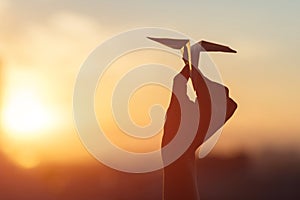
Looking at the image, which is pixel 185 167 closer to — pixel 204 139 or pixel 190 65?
pixel 204 139

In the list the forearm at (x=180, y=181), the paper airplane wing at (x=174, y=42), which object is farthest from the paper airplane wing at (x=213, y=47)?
the forearm at (x=180, y=181)

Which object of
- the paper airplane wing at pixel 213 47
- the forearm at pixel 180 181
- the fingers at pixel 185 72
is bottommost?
the forearm at pixel 180 181

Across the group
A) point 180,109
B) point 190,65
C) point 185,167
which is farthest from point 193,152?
Answer: point 190,65

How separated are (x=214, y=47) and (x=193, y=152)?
0.35 m

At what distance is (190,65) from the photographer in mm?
1576

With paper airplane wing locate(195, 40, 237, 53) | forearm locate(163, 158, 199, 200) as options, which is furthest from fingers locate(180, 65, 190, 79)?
forearm locate(163, 158, 199, 200)

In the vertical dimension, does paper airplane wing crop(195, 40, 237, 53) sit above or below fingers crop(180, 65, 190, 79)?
above

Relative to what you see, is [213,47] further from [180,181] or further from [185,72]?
[180,181]

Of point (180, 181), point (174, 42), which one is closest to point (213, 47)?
point (174, 42)

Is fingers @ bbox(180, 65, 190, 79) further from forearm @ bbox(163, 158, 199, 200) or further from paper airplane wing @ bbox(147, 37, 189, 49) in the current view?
forearm @ bbox(163, 158, 199, 200)

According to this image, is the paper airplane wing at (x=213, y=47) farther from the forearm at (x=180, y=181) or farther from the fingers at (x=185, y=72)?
the forearm at (x=180, y=181)

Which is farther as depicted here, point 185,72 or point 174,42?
point 174,42

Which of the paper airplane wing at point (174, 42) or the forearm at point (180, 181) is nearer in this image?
the forearm at point (180, 181)

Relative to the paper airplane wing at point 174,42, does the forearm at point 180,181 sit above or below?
below
